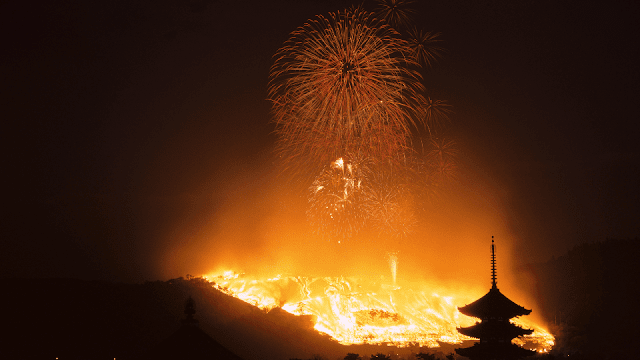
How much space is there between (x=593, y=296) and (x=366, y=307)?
36.0 m

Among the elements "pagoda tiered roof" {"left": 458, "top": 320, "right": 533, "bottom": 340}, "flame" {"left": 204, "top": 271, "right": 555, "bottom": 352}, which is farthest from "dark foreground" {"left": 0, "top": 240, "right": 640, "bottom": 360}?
"pagoda tiered roof" {"left": 458, "top": 320, "right": 533, "bottom": 340}

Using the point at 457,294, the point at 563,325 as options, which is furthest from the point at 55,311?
the point at 563,325

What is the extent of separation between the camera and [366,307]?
306 ft

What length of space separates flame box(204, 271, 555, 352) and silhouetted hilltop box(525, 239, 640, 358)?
16.3 feet

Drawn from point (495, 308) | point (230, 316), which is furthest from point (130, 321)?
point (495, 308)

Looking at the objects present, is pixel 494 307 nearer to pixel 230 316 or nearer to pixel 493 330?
pixel 493 330

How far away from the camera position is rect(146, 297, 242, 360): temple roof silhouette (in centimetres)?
1761

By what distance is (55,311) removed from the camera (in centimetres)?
9275

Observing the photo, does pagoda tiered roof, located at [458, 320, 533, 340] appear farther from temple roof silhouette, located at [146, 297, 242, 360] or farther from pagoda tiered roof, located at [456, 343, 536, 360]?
temple roof silhouette, located at [146, 297, 242, 360]

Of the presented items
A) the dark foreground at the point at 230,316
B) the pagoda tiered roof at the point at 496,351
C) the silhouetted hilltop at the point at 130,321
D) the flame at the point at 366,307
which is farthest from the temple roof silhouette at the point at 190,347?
the silhouetted hilltop at the point at 130,321

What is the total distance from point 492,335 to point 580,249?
254 ft

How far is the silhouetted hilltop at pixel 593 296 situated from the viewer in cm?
7600

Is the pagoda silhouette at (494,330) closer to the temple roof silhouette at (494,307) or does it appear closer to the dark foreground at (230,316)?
the temple roof silhouette at (494,307)

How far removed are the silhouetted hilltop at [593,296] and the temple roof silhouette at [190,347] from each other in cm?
6479
